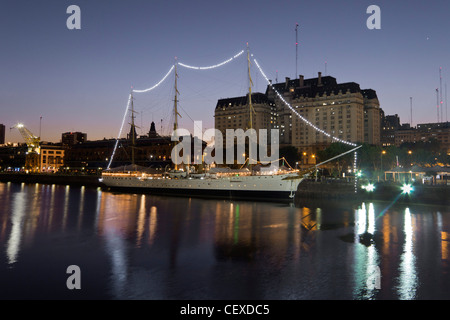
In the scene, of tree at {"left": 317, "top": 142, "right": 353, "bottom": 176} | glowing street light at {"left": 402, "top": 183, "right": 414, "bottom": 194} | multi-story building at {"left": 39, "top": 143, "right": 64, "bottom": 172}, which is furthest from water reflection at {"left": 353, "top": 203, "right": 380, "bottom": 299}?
multi-story building at {"left": 39, "top": 143, "right": 64, "bottom": 172}

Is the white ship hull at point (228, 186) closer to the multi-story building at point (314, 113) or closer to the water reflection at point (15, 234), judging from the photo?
the water reflection at point (15, 234)

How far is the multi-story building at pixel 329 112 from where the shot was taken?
12850 centimetres

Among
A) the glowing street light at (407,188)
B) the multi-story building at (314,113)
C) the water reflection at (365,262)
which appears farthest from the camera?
the multi-story building at (314,113)

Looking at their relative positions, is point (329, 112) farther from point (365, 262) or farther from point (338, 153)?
point (365, 262)

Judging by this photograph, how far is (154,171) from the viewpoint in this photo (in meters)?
74.4

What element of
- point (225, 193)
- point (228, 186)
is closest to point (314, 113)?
point (228, 186)

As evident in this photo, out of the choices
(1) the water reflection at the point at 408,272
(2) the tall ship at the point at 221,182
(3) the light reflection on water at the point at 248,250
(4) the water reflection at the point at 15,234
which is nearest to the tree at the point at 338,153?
(2) the tall ship at the point at 221,182

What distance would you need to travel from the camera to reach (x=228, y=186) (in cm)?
5616

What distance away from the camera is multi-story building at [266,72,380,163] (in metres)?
128

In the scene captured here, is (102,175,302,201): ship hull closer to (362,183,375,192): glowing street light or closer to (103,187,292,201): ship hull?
(103,187,292,201): ship hull

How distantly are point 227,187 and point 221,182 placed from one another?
1.50 m
